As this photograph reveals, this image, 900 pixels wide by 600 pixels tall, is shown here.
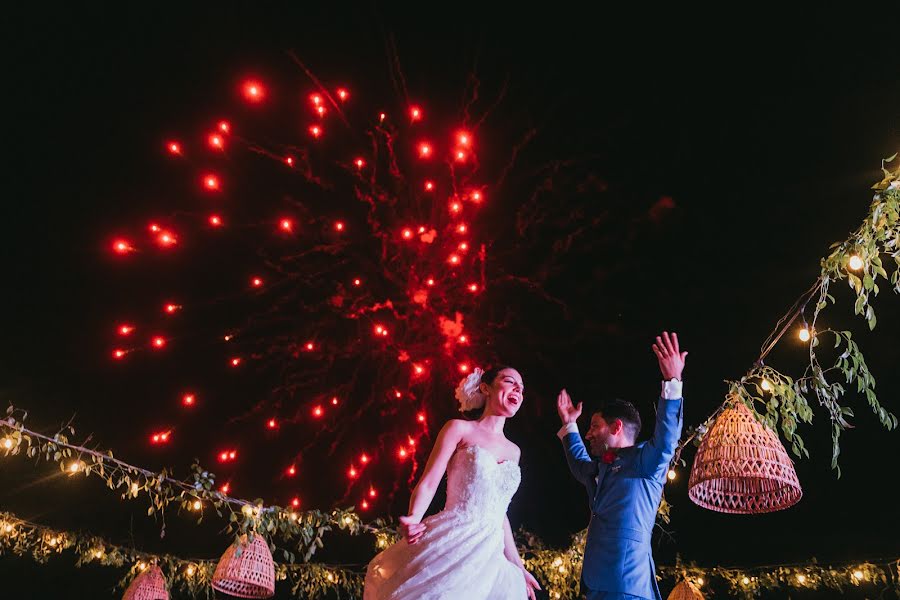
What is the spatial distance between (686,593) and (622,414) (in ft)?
8.12

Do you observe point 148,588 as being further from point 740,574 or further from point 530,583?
point 740,574

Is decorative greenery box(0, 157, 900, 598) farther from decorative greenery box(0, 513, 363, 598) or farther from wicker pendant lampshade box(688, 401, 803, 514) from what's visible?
wicker pendant lampshade box(688, 401, 803, 514)

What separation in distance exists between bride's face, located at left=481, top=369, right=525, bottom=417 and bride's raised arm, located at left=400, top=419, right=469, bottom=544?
20 centimetres

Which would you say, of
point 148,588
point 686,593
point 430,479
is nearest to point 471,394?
point 430,479

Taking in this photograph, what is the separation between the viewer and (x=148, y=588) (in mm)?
5730

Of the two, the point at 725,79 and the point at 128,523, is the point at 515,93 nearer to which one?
the point at 725,79

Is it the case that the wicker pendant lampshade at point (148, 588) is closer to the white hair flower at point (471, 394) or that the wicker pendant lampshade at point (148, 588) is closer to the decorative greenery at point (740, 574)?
the decorative greenery at point (740, 574)

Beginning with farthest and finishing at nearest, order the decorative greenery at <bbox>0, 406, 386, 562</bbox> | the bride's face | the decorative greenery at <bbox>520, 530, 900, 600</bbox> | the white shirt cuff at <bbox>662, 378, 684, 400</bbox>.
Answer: the decorative greenery at <bbox>520, 530, 900, 600</bbox>, the decorative greenery at <bbox>0, 406, 386, 562</bbox>, the bride's face, the white shirt cuff at <bbox>662, 378, 684, 400</bbox>

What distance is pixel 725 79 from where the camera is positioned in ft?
16.0

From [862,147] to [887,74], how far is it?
500 millimetres

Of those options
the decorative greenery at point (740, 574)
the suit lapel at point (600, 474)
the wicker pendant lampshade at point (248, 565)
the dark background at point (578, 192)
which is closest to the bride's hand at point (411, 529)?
the suit lapel at point (600, 474)

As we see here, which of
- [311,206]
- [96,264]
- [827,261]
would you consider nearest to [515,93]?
[311,206]

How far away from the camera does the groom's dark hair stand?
3301mm

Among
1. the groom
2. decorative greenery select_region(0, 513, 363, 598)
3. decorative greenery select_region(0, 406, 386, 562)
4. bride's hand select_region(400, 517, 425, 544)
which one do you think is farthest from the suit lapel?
decorative greenery select_region(0, 513, 363, 598)
